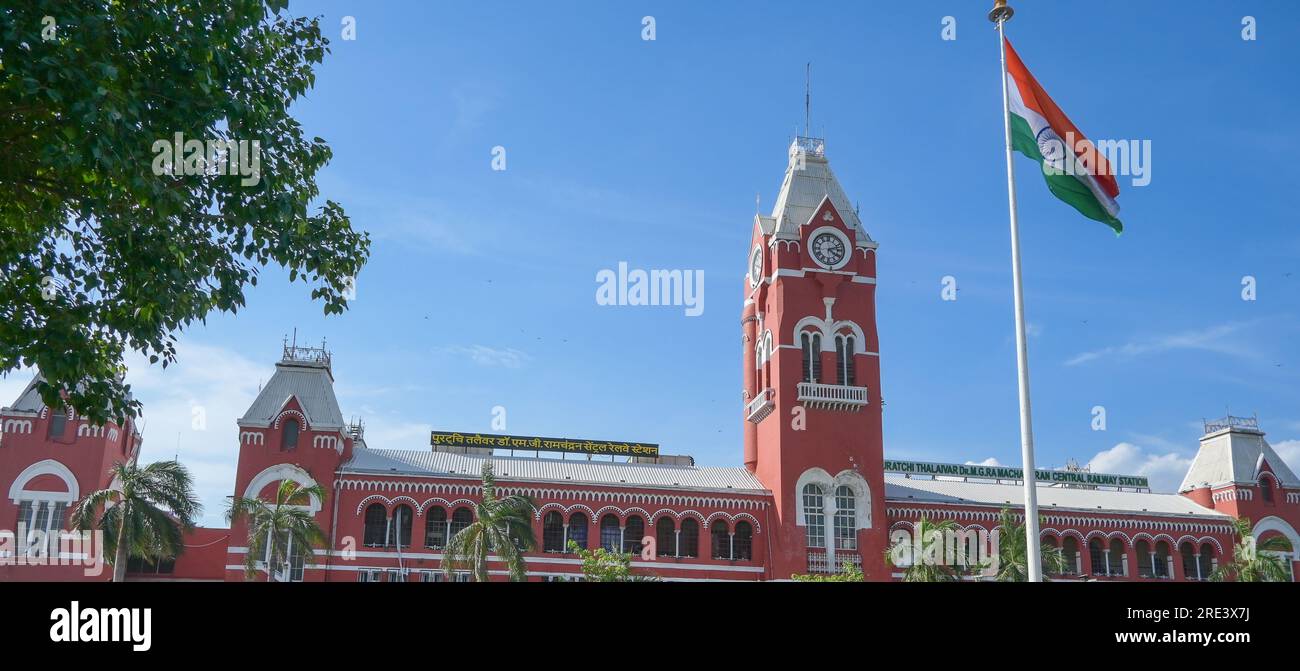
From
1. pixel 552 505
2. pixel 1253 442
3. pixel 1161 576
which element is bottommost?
pixel 1161 576

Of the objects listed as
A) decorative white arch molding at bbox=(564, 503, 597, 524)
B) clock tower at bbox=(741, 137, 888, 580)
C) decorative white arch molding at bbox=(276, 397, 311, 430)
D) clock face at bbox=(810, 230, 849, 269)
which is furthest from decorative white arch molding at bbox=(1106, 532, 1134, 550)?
decorative white arch molding at bbox=(276, 397, 311, 430)

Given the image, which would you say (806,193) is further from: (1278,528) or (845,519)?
(1278,528)

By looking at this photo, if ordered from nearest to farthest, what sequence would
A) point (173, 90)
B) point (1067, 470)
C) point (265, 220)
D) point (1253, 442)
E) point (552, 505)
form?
1. point (173, 90)
2. point (265, 220)
3. point (552, 505)
4. point (1253, 442)
5. point (1067, 470)

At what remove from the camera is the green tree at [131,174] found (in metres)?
14.6

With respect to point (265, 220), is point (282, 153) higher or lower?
higher

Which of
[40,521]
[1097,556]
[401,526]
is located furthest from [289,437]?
[1097,556]

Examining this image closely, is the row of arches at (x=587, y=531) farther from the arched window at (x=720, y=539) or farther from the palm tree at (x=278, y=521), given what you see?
the palm tree at (x=278, y=521)
